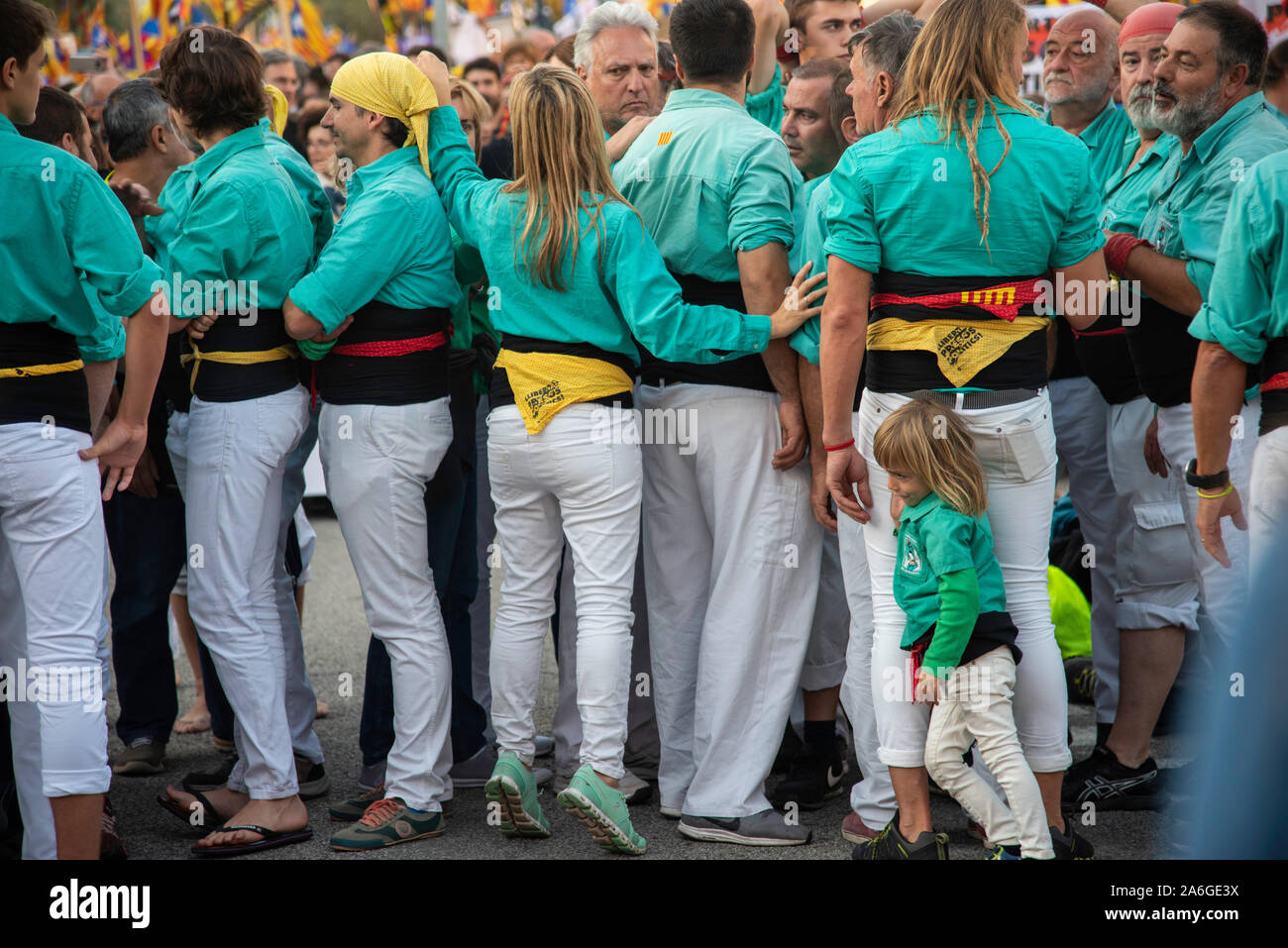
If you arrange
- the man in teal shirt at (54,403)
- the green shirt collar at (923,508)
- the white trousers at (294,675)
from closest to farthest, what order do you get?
the man in teal shirt at (54,403)
the green shirt collar at (923,508)
the white trousers at (294,675)

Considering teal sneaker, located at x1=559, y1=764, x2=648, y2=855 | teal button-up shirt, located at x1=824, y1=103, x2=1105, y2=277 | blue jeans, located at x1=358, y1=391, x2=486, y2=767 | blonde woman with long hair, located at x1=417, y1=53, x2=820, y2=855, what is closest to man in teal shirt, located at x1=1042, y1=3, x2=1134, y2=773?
teal button-up shirt, located at x1=824, y1=103, x2=1105, y2=277

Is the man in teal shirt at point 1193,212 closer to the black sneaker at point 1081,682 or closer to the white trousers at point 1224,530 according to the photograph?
the white trousers at point 1224,530

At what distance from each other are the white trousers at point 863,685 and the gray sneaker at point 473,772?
4.33 feet

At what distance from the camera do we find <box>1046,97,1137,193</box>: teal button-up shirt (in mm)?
4750

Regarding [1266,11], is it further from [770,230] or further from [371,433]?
[371,433]

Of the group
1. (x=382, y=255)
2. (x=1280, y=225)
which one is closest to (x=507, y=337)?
(x=382, y=255)

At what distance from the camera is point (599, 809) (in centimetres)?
360

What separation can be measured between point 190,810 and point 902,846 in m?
2.12

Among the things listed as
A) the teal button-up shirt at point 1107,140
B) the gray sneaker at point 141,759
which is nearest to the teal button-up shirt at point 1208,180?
the teal button-up shirt at point 1107,140

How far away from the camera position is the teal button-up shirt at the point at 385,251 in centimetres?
378

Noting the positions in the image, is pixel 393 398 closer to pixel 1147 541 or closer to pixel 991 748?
pixel 991 748

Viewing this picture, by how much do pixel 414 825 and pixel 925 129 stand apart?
2.40 meters

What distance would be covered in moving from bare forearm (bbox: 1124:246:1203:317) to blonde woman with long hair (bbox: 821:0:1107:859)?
0.50 meters

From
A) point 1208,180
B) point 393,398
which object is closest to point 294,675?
point 393,398
